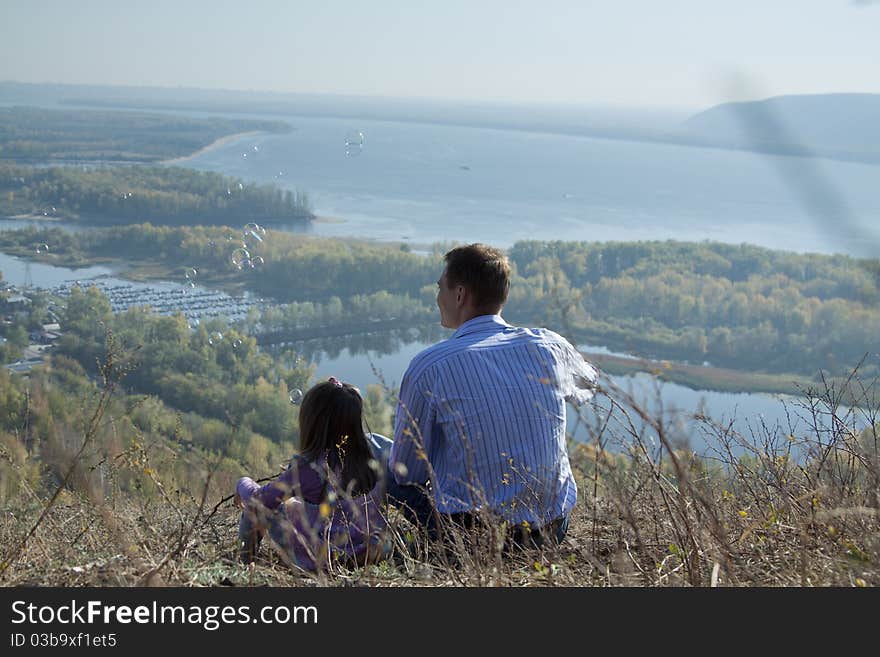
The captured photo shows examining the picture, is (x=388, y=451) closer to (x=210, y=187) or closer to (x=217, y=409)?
(x=217, y=409)

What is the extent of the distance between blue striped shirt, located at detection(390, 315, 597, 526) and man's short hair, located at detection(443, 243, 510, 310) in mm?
190

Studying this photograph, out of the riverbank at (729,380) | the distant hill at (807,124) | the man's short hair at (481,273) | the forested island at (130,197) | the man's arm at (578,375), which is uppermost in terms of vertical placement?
the distant hill at (807,124)

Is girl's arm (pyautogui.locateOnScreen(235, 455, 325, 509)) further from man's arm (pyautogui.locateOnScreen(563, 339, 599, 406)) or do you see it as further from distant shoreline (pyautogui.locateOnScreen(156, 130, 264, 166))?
distant shoreline (pyautogui.locateOnScreen(156, 130, 264, 166))

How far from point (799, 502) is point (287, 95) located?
99982 mm

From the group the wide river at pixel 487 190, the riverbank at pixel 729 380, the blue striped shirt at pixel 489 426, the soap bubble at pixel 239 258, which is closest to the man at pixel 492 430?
the blue striped shirt at pixel 489 426

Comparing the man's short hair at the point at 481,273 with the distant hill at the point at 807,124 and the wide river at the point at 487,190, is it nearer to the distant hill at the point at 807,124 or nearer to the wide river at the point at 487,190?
the distant hill at the point at 807,124

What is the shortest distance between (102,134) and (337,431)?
40.4 meters

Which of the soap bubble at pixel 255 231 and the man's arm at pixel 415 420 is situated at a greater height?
the man's arm at pixel 415 420

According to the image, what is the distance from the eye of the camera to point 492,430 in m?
2.09

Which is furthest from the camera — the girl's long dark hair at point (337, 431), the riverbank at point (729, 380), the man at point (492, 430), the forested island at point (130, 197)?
the forested island at point (130, 197)

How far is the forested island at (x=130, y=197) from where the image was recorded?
98.5 ft

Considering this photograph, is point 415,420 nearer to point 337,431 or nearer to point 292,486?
point 337,431

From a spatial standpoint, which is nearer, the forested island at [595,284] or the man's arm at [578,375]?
the man's arm at [578,375]

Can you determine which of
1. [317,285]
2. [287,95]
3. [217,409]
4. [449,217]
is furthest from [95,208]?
[287,95]
